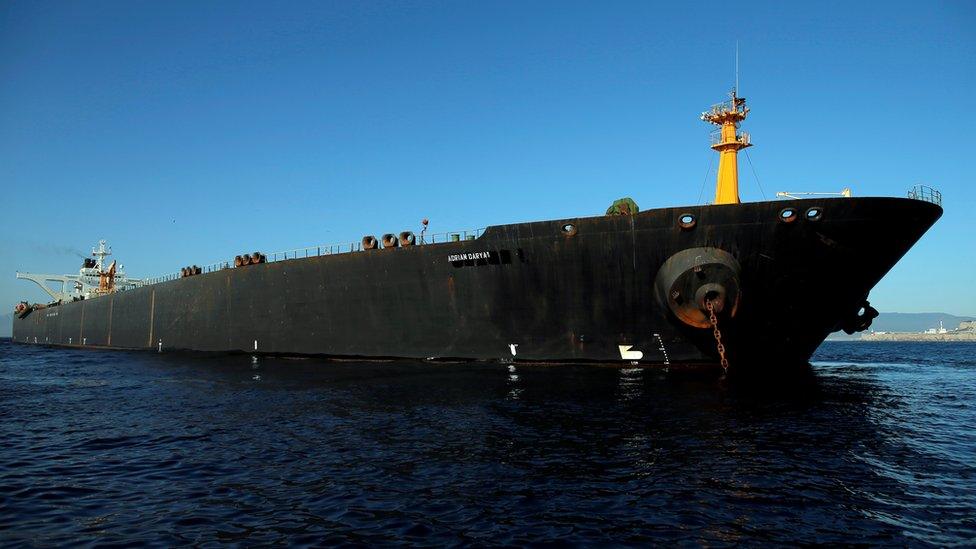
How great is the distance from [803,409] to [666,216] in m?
8.66

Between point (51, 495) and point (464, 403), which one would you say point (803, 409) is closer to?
point (464, 403)

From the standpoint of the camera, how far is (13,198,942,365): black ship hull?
2011cm

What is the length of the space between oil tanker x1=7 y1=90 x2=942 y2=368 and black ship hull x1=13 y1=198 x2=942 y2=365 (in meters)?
0.05

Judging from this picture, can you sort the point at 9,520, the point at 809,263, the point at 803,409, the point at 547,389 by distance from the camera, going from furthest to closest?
the point at 809,263 → the point at 547,389 → the point at 803,409 → the point at 9,520

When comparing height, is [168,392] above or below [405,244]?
below

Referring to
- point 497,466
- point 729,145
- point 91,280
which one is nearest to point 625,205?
point 729,145

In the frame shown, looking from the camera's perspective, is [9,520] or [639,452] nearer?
[9,520]

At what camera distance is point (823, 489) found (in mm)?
8555

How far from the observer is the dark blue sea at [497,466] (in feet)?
23.3

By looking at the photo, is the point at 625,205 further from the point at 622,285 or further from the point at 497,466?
the point at 497,466

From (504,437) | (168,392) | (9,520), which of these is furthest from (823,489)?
(168,392)

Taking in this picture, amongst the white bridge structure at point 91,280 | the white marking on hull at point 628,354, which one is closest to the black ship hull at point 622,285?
the white marking on hull at point 628,354

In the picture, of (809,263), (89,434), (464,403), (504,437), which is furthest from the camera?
(809,263)

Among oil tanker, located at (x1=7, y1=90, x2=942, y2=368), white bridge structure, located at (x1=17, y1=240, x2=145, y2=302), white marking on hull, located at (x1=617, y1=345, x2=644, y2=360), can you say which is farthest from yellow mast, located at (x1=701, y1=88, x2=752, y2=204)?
white bridge structure, located at (x1=17, y1=240, x2=145, y2=302)
